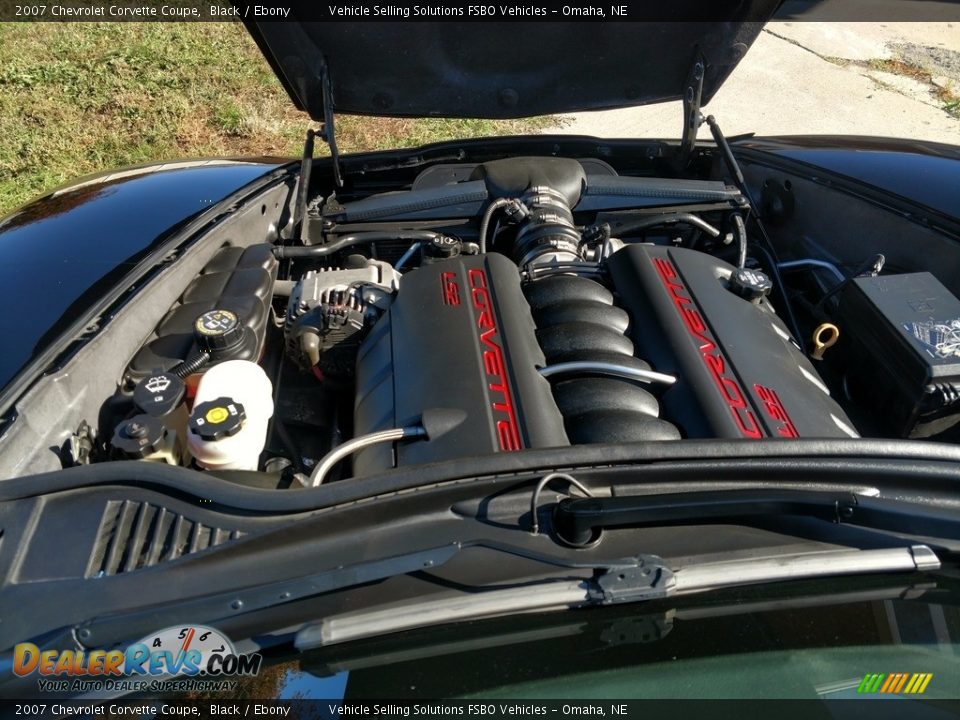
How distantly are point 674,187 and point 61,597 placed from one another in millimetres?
1795

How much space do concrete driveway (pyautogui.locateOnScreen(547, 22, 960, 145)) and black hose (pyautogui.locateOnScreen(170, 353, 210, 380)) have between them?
4.05m

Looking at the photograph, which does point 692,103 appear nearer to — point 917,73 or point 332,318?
point 332,318

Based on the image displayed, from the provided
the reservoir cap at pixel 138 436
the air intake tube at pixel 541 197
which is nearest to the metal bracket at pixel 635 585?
the reservoir cap at pixel 138 436

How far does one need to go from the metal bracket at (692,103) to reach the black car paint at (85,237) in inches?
51.0

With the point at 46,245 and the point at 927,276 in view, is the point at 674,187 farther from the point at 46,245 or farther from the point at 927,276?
the point at 46,245

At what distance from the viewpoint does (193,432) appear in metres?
1.25

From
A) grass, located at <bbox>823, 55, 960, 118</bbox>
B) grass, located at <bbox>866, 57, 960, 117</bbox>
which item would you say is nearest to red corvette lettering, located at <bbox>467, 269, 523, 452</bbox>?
grass, located at <bbox>866, 57, 960, 117</bbox>

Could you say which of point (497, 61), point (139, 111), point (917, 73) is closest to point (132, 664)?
point (497, 61)

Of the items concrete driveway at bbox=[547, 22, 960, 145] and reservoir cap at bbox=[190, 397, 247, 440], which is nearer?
reservoir cap at bbox=[190, 397, 247, 440]

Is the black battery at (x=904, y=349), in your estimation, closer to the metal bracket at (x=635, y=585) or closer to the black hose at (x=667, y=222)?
the black hose at (x=667, y=222)

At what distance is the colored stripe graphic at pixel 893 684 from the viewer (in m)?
1.04

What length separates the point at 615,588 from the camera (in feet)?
3.31

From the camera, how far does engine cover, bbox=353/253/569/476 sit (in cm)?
130

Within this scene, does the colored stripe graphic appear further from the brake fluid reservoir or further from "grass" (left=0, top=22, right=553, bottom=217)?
"grass" (left=0, top=22, right=553, bottom=217)
